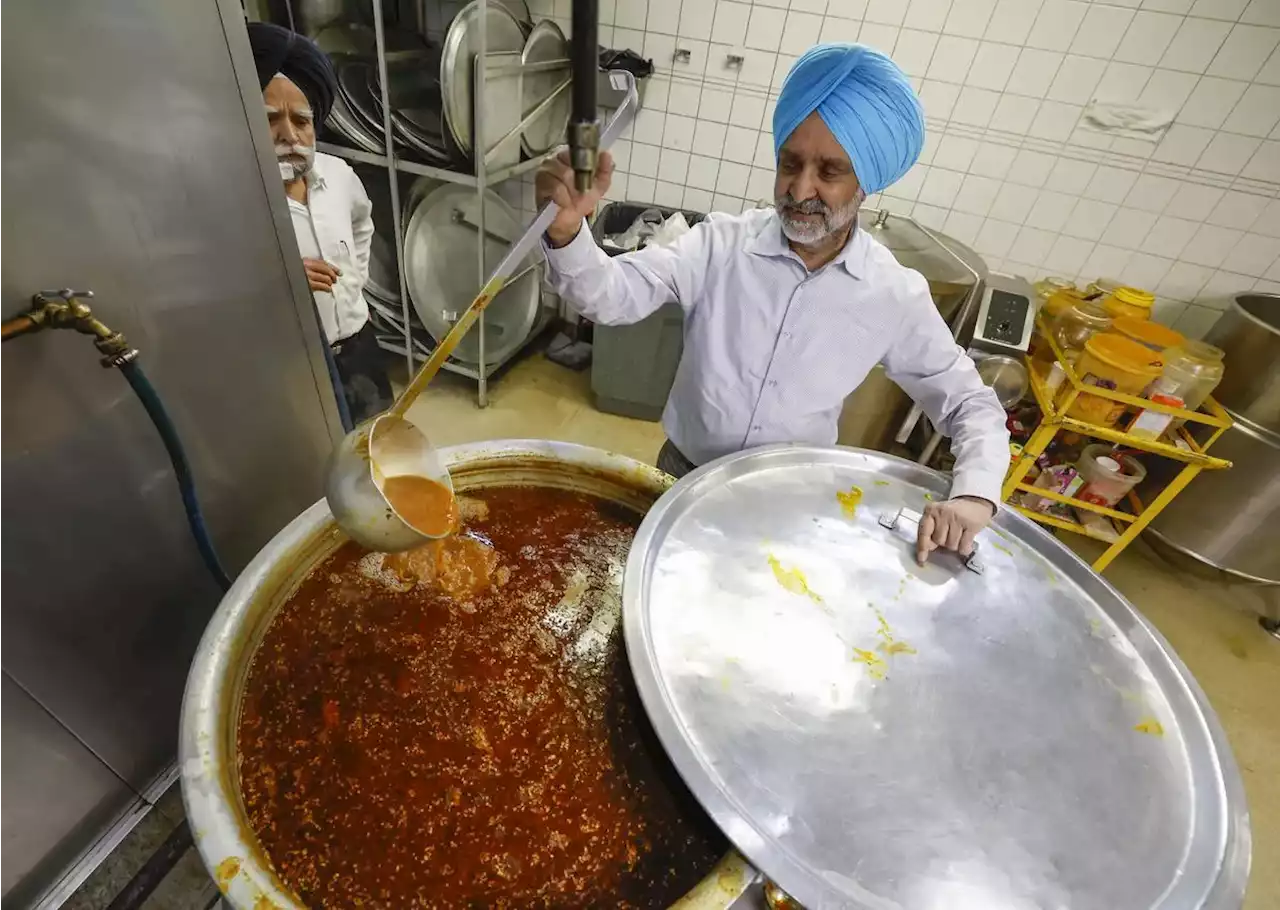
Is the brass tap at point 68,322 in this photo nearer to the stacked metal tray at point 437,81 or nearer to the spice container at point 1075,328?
the stacked metal tray at point 437,81

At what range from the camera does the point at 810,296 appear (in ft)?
4.32

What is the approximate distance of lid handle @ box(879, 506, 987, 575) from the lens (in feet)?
3.45

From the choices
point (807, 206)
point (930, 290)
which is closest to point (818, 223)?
point (807, 206)

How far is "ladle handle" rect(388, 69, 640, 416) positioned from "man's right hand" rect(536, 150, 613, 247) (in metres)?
0.02

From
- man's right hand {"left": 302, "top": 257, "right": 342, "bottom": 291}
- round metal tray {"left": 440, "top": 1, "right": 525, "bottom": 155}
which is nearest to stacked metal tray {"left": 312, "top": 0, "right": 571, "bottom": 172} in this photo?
A: round metal tray {"left": 440, "top": 1, "right": 525, "bottom": 155}

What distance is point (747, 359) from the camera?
1389 mm

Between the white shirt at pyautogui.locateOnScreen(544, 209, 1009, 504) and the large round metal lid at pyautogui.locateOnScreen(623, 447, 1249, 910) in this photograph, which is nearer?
the large round metal lid at pyautogui.locateOnScreen(623, 447, 1249, 910)

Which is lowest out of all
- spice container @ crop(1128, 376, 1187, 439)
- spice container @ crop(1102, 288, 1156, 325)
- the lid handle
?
spice container @ crop(1128, 376, 1187, 439)

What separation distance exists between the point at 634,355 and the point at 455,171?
110cm

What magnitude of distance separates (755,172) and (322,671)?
2.88 metres

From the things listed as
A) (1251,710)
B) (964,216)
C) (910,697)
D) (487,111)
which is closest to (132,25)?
(910,697)

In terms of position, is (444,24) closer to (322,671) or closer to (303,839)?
(322,671)

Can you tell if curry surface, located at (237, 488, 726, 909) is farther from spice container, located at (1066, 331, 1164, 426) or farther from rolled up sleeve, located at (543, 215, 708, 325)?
spice container, located at (1066, 331, 1164, 426)

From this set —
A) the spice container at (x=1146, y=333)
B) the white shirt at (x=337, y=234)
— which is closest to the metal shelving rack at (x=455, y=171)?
the white shirt at (x=337, y=234)
